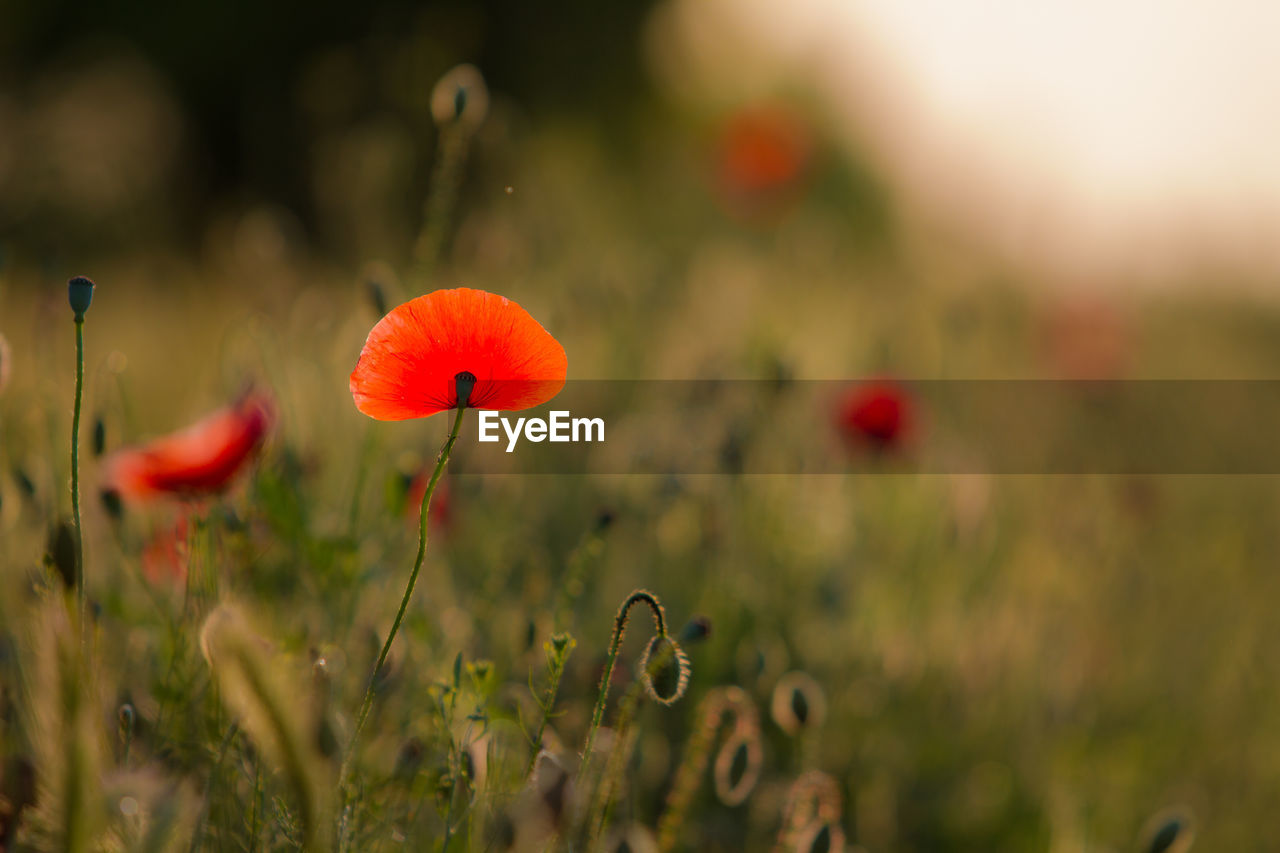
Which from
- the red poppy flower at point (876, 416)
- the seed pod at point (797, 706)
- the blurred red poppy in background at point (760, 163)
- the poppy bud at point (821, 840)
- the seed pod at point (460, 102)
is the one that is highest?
the blurred red poppy in background at point (760, 163)

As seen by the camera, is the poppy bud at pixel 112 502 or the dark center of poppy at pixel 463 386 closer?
the dark center of poppy at pixel 463 386

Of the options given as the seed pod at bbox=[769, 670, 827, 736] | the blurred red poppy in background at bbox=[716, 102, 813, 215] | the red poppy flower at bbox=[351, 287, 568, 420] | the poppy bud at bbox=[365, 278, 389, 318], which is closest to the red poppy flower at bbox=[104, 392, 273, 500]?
the poppy bud at bbox=[365, 278, 389, 318]

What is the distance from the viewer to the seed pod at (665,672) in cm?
86

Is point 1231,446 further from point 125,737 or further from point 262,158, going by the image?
point 262,158

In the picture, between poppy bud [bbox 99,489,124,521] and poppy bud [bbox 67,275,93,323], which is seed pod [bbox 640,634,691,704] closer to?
poppy bud [bbox 67,275,93,323]

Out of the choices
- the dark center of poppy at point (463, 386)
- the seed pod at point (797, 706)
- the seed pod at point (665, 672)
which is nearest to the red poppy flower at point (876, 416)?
the seed pod at point (797, 706)

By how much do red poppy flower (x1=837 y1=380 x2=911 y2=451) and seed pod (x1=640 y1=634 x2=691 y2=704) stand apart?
1.17m

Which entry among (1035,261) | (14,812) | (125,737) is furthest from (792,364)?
(1035,261)

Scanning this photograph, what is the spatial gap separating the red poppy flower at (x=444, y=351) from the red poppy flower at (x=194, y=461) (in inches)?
16.7

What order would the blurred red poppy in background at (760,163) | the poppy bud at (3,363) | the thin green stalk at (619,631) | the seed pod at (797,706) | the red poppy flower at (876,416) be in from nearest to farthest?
the thin green stalk at (619,631)
the poppy bud at (3,363)
the seed pod at (797,706)
the red poppy flower at (876,416)
the blurred red poppy in background at (760,163)

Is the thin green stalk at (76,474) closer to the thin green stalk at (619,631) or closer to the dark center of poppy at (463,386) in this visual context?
the dark center of poppy at (463,386)

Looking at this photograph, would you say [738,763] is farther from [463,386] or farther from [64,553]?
[64,553]

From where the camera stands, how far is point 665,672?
0.90m

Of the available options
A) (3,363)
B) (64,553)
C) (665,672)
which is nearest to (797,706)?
(665,672)
